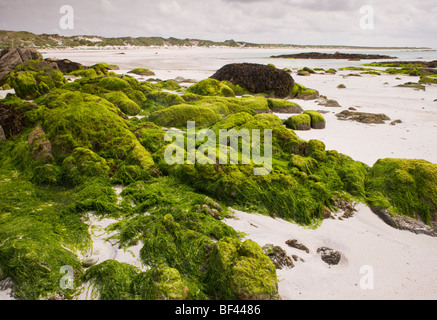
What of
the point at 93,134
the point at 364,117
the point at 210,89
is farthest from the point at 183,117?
the point at 364,117

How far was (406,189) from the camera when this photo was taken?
489 centimetres

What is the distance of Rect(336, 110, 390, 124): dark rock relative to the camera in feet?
32.1

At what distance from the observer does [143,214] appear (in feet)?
14.1

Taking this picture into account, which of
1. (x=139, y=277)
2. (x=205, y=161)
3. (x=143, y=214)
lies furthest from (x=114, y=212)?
(x=205, y=161)

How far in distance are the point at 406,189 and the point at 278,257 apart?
3231 millimetres

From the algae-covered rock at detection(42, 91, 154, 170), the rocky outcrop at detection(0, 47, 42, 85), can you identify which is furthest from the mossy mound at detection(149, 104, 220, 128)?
the rocky outcrop at detection(0, 47, 42, 85)

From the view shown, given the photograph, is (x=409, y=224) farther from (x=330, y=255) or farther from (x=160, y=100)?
(x=160, y=100)

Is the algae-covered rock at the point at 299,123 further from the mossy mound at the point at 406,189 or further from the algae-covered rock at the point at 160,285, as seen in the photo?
the algae-covered rock at the point at 160,285

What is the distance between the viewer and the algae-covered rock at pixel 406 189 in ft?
15.1

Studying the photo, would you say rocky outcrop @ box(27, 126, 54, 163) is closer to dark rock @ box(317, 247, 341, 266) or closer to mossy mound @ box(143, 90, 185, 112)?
mossy mound @ box(143, 90, 185, 112)

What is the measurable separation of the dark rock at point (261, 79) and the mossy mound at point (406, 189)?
1058 cm

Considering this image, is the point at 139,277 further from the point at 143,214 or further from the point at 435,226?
the point at 435,226

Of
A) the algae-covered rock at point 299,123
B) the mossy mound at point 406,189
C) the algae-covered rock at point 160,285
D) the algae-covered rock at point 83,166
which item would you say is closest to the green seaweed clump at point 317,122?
the algae-covered rock at point 299,123

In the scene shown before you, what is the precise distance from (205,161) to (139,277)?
2709 mm
